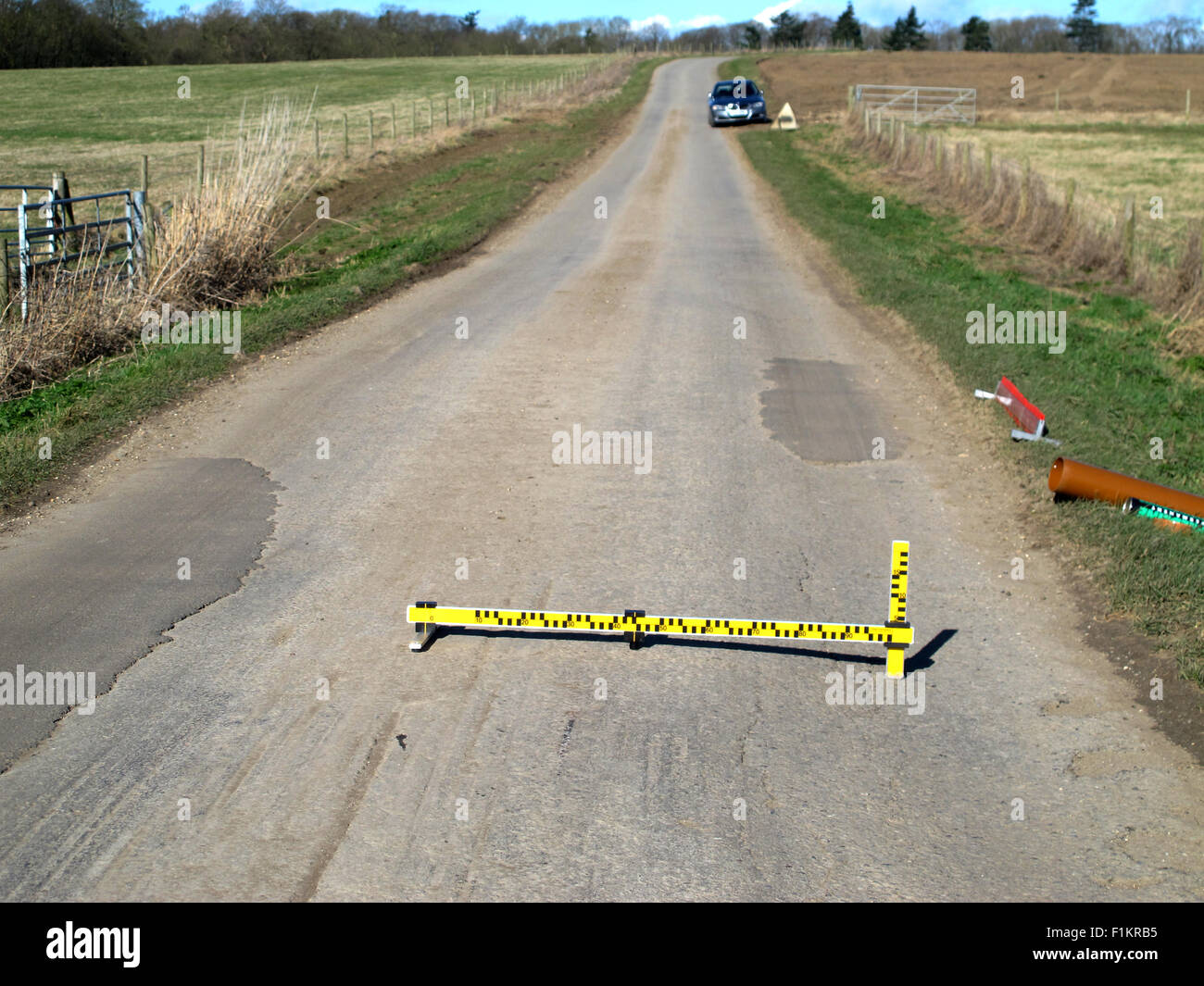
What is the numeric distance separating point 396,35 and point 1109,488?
353 feet

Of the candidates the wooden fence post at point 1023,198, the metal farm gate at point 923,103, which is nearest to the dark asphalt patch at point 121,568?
the wooden fence post at point 1023,198

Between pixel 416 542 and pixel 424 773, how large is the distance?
2676mm

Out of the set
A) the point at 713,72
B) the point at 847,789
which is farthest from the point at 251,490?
the point at 713,72

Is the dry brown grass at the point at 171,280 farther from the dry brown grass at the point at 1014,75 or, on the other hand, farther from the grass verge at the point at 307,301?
the dry brown grass at the point at 1014,75

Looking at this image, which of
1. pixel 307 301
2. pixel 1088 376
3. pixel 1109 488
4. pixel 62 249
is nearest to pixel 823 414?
pixel 1109 488

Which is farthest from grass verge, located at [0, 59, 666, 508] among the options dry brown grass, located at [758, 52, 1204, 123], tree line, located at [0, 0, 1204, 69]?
tree line, located at [0, 0, 1204, 69]

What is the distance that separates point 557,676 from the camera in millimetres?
5602

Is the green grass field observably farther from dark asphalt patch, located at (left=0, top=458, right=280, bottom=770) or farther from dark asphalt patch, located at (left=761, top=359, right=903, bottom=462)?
dark asphalt patch, located at (left=0, top=458, right=280, bottom=770)

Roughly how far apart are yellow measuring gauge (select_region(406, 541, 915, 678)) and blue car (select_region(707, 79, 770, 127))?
115ft

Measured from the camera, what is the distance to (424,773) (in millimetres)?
4730

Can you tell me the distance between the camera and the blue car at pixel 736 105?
3753 centimetres

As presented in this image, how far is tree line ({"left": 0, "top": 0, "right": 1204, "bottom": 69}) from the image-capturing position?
236 feet

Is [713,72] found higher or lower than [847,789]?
higher
